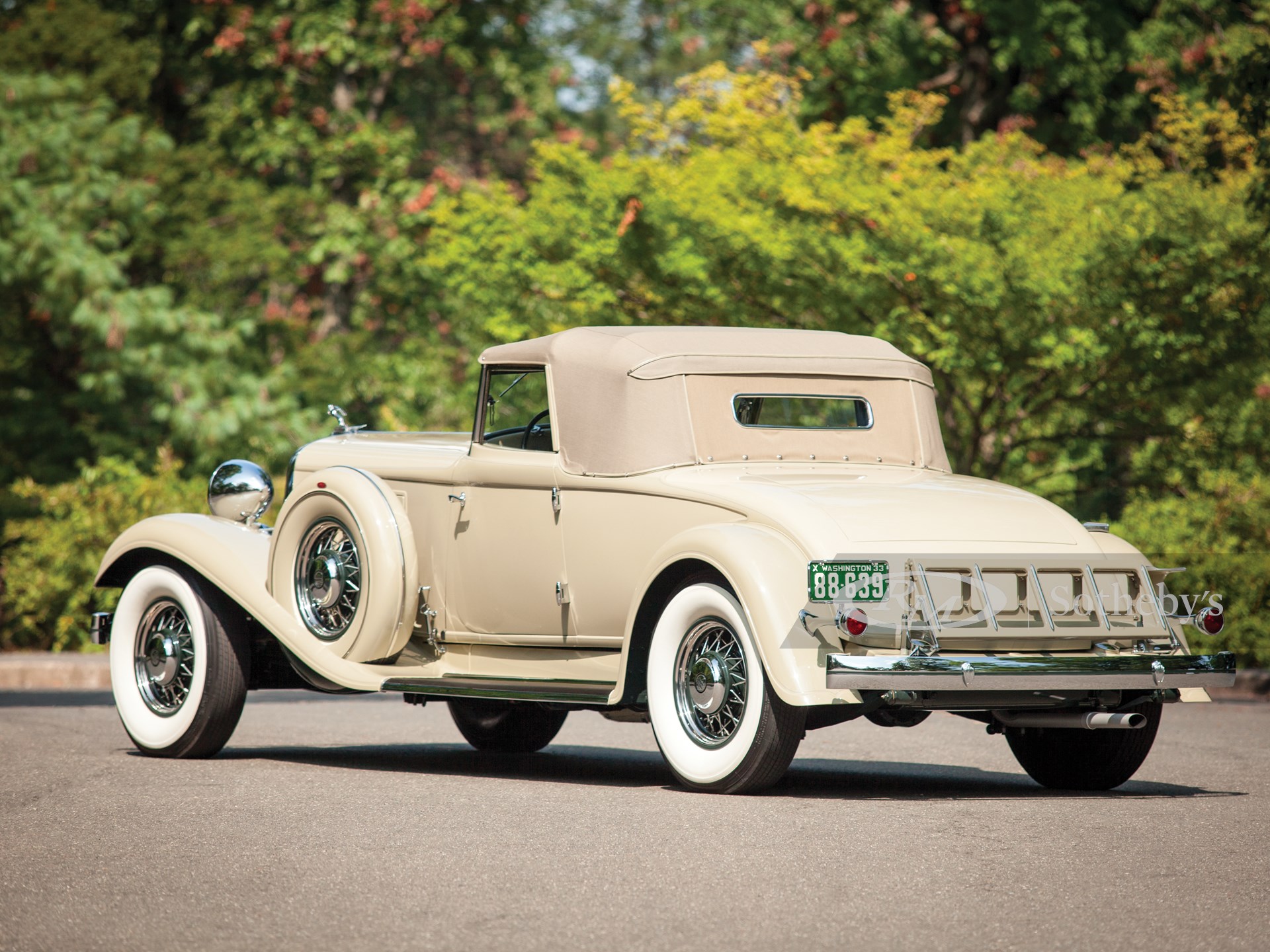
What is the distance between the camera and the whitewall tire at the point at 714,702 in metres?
A: 7.33

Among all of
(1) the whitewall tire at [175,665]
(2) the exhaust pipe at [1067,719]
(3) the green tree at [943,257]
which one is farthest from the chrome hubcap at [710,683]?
(3) the green tree at [943,257]

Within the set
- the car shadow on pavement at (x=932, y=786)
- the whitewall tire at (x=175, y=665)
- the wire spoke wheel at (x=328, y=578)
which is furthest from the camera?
the whitewall tire at (x=175, y=665)

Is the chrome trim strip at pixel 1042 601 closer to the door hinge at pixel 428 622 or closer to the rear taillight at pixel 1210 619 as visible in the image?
the rear taillight at pixel 1210 619

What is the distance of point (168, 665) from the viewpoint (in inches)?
377

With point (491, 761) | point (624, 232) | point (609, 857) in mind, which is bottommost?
point (491, 761)

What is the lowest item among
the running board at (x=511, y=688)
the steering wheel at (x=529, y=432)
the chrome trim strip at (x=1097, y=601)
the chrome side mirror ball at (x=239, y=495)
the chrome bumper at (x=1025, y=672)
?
the running board at (x=511, y=688)

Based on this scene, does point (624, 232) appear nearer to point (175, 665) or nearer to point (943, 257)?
point (943, 257)

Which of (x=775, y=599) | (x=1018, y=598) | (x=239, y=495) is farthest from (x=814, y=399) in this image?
(x=239, y=495)

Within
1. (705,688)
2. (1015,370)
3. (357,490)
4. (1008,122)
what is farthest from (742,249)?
(705,688)

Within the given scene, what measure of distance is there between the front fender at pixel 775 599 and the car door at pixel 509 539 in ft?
3.61

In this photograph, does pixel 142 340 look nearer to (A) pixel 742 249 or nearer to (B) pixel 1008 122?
(A) pixel 742 249

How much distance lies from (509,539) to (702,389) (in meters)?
1.16

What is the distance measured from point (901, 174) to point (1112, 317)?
2.43m

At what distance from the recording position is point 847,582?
23.6 feet
